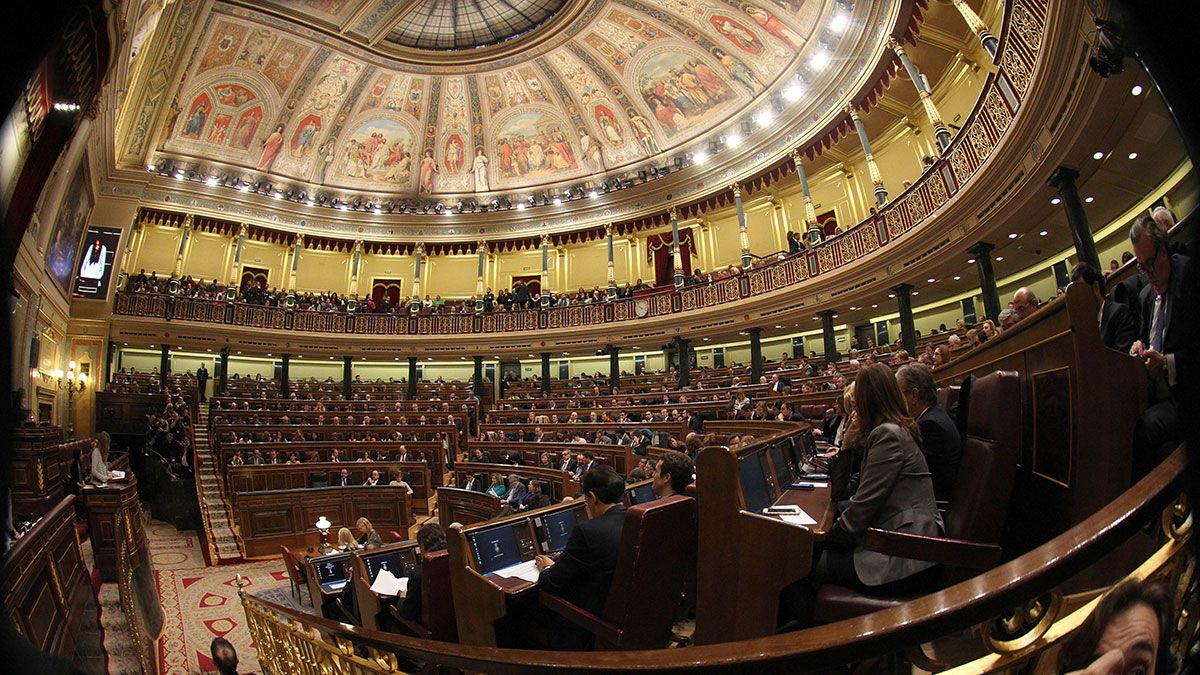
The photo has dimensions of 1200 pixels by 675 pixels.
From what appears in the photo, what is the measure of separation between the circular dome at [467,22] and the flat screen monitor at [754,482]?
64.9 ft

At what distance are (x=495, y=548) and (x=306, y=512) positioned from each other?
690 centimetres

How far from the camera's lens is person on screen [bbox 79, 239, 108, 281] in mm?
13492

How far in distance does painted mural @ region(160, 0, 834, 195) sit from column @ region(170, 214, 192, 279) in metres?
2.51

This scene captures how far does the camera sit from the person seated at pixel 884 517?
193cm

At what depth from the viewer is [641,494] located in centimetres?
392

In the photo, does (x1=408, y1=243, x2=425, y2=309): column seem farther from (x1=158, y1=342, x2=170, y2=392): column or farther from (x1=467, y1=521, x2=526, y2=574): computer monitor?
(x1=467, y1=521, x2=526, y2=574): computer monitor

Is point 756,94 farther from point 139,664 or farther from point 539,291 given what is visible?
point 139,664

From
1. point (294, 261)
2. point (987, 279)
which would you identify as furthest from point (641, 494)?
point (294, 261)

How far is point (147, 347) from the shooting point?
17156mm

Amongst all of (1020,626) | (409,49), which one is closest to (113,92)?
(409,49)

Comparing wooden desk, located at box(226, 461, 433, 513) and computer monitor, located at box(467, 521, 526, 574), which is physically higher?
computer monitor, located at box(467, 521, 526, 574)

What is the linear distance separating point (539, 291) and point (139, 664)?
20.0 metres

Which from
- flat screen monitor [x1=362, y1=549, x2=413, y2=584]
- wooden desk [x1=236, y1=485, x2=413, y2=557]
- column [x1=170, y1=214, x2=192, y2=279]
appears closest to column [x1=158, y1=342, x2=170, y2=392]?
column [x1=170, y1=214, x2=192, y2=279]

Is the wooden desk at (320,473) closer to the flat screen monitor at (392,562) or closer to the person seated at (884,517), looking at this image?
the flat screen monitor at (392,562)
